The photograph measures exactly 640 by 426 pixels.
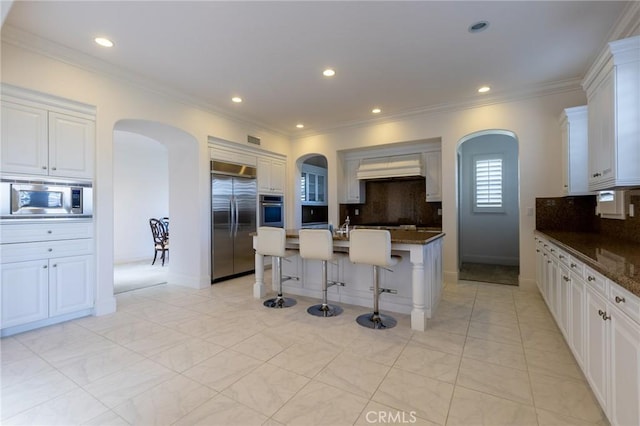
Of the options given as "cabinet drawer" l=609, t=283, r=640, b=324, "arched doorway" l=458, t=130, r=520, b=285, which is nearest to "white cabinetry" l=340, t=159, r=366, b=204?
"arched doorway" l=458, t=130, r=520, b=285

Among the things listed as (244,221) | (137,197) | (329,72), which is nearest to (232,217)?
(244,221)

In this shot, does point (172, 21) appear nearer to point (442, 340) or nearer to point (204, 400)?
point (204, 400)

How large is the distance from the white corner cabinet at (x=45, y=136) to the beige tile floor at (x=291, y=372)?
5.41ft

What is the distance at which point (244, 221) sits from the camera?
5.33 m

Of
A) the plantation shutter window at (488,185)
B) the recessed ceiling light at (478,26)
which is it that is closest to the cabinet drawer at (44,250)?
the recessed ceiling light at (478,26)

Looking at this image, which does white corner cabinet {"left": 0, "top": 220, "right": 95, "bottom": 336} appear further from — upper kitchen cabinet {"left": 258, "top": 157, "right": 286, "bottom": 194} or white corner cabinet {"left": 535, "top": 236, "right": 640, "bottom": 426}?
white corner cabinet {"left": 535, "top": 236, "right": 640, "bottom": 426}

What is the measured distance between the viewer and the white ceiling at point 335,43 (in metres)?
2.49

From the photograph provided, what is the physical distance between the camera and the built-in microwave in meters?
2.76

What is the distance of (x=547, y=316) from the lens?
323cm

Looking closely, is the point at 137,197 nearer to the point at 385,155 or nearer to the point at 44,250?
the point at 44,250

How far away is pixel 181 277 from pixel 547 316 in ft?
16.4

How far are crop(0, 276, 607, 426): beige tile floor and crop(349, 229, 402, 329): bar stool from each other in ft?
0.53

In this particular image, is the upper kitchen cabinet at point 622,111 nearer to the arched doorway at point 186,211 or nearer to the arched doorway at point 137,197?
the arched doorway at point 186,211

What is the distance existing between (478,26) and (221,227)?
14.1 ft
